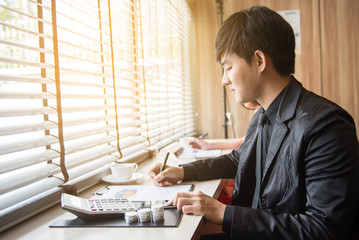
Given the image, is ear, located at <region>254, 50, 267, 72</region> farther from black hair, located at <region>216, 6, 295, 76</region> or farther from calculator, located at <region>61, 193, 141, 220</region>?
calculator, located at <region>61, 193, 141, 220</region>

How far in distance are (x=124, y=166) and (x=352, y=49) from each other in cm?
243

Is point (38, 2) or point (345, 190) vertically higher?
point (38, 2)

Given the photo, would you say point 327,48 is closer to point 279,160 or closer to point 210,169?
point 210,169

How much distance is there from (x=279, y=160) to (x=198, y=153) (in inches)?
36.1

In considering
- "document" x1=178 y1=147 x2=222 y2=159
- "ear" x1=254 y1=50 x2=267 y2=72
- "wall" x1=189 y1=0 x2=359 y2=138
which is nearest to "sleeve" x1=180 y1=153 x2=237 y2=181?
"document" x1=178 y1=147 x2=222 y2=159

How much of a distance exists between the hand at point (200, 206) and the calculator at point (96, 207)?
143mm

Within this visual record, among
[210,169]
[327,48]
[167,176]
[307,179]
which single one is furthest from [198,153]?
[327,48]

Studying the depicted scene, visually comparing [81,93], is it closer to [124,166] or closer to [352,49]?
[124,166]

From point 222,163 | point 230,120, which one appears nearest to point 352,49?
point 230,120

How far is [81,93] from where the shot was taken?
122 cm

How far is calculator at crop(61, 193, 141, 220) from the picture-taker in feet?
2.74

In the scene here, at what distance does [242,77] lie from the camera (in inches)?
45.8

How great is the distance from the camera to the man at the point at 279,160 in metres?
0.82

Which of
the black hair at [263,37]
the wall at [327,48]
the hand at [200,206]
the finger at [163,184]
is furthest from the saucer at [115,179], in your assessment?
the wall at [327,48]
